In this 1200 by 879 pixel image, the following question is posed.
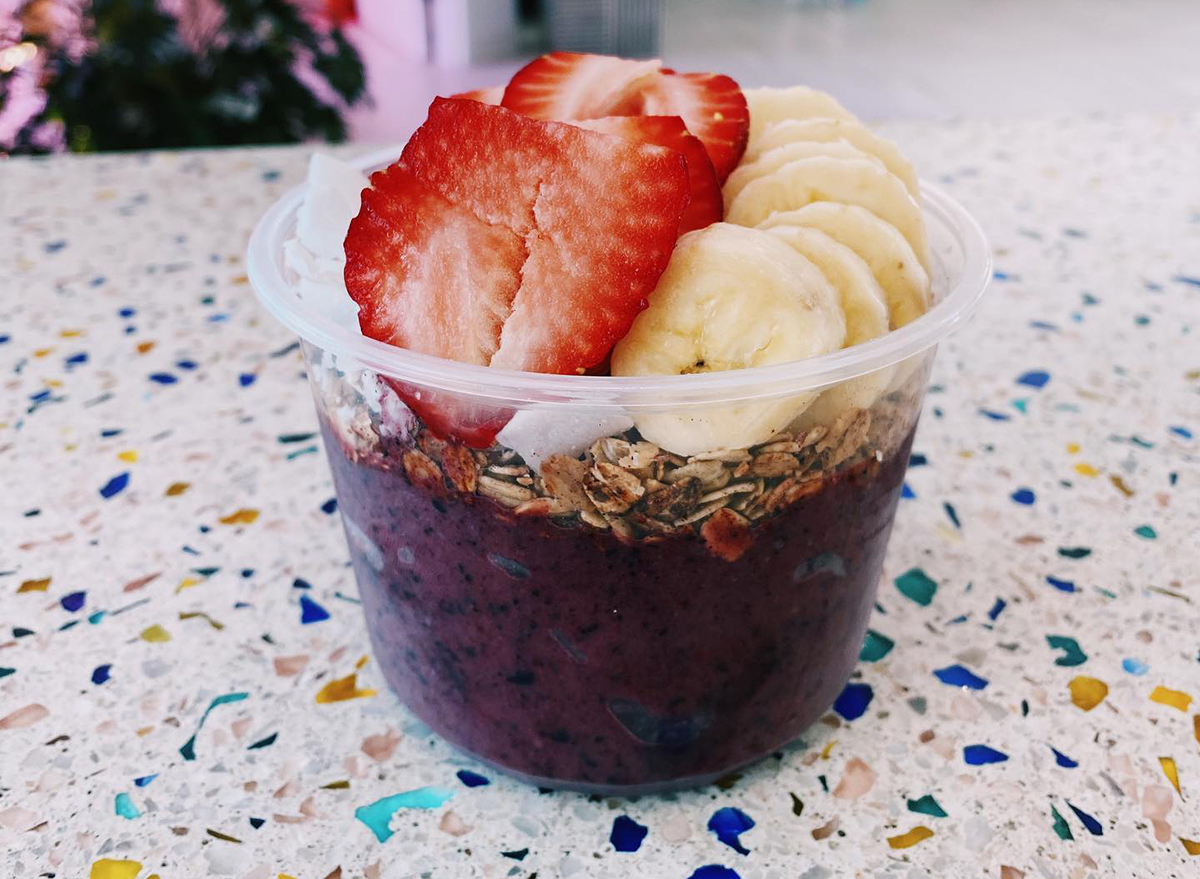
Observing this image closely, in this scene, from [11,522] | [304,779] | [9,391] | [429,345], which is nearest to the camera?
[429,345]

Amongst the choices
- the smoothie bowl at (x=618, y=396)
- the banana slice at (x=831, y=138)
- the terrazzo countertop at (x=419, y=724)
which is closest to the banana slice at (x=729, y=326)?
the smoothie bowl at (x=618, y=396)

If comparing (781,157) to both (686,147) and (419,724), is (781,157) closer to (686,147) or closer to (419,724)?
(686,147)

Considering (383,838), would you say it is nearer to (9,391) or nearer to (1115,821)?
(1115,821)

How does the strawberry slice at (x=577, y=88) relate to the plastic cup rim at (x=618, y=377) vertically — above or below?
above

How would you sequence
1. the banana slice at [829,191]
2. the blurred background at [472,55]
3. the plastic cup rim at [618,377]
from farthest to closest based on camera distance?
the blurred background at [472,55] → the banana slice at [829,191] → the plastic cup rim at [618,377]

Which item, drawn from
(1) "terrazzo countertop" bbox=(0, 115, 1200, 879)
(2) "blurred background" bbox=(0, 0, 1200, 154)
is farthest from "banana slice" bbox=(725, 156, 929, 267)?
(2) "blurred background" bbox=(0, 0, 1200, 154)

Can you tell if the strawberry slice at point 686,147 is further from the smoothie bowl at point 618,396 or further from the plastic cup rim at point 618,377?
the plastic cup rim at point 618,377

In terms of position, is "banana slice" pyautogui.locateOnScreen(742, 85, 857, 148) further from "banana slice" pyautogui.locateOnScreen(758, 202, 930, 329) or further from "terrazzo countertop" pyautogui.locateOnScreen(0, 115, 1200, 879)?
"terrazzo countertop" pyautogui.locateOnScreen(0, 115, 1200, 879)

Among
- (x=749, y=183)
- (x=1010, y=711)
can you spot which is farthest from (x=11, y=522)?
(x=1010, y=711)
